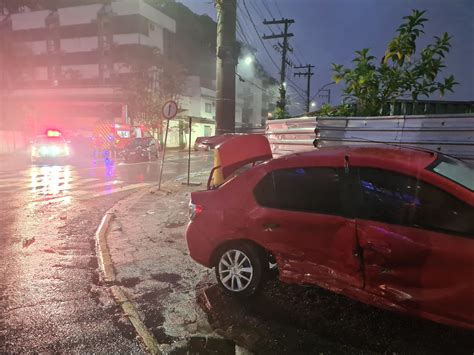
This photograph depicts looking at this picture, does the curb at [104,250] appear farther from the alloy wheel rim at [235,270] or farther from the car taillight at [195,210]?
the alloy wheel rim at [235,270]

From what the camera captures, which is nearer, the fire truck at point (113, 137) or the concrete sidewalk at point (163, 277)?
the concrete sidewalk at point (163, 277)

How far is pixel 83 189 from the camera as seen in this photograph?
1160cm

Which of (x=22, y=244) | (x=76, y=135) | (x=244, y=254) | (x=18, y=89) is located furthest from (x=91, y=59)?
(x=244, y=254)

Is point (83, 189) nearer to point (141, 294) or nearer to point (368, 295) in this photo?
point (141, 294)

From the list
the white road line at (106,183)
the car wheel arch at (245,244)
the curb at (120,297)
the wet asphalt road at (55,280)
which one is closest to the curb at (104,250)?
the curb at (120,297)

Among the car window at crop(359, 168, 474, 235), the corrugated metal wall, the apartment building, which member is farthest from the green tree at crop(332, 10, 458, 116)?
the apartment building

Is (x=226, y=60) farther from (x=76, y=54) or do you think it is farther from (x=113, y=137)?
(x=76, y=54)

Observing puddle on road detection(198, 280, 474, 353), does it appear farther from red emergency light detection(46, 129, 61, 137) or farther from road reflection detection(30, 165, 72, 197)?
red emergency light detection(46, 129, 61, 137)

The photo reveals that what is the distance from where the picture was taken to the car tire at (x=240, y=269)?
12.8 feet

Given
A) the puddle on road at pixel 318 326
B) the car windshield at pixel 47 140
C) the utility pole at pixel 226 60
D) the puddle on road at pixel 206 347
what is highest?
the utility pole at pixel 226 60

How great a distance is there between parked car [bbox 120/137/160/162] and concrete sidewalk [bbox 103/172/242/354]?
13300 millimetres

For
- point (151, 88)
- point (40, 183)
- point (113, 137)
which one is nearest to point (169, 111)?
point (40, 183)

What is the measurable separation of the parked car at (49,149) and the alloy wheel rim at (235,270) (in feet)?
60.8

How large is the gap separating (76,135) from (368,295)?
2809cm
